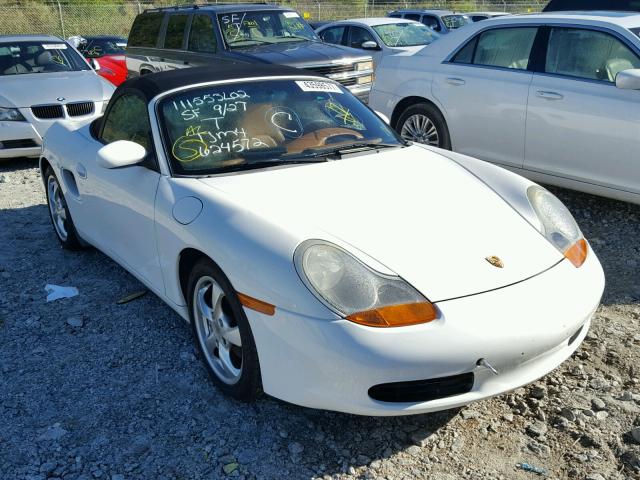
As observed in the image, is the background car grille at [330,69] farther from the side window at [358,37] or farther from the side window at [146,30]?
the side window at [358,37]

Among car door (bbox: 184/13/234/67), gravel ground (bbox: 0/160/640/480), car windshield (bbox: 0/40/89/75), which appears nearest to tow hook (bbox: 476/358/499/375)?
gravel ground (bbox: 0/160/640/480)

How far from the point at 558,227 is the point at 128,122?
254cm

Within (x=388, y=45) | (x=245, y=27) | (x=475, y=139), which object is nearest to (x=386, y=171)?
→ (x=475, y=139)

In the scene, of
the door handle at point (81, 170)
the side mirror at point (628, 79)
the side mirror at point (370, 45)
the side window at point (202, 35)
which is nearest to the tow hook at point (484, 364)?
the door handle at point (81, 170)

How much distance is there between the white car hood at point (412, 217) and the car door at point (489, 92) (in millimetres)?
2371

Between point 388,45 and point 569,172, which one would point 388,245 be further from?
point 388,45

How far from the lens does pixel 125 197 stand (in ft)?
12.4

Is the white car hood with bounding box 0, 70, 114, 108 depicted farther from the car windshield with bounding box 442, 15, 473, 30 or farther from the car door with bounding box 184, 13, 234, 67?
the car windshield with bounding box 442, 15, 473, 30

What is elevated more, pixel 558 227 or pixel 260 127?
pixel 260 127

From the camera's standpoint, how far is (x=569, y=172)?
539 centimetres

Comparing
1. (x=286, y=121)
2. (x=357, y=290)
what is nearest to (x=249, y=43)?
(x=286, y=121)

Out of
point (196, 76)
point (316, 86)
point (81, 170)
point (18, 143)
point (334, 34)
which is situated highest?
point (196, 76)

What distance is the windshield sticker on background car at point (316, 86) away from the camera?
162 inches

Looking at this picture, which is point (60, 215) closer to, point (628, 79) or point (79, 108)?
point (79, 108)
